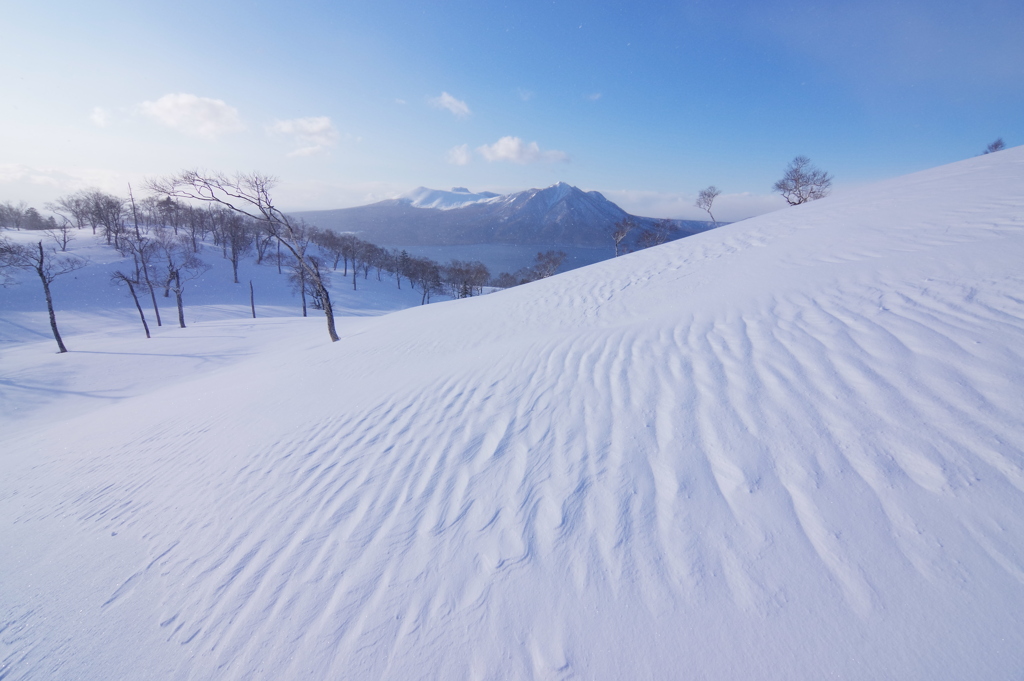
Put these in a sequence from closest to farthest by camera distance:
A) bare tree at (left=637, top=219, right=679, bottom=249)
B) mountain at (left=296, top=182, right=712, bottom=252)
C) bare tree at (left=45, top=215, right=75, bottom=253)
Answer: bare tree at (left=637, top=219, right=679, bottom=249) → bare tree at (left=45, top=215, right=75, bottom=253) → mountain at (left=296, top=182, right=712, bottom=252)

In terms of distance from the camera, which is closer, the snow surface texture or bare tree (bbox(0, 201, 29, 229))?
the snow surface texture

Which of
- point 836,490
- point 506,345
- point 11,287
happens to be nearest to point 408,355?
point 506,345

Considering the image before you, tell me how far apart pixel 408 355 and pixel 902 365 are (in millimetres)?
6186

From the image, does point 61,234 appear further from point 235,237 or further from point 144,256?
point 144,256

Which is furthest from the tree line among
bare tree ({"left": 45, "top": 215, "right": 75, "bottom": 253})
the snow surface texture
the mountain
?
the mountain

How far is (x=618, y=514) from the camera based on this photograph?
7.70ft

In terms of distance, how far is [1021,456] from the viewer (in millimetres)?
2020

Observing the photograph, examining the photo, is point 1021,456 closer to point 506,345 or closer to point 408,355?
point 506,345

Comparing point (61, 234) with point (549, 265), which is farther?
point (61, 234)

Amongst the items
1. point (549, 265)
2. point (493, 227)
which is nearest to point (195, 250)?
point (549, 265)

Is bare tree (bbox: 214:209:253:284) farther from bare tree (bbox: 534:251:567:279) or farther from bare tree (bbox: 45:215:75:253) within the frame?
bare tree (bbox: 534:251:567:279)

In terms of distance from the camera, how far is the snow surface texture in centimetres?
170

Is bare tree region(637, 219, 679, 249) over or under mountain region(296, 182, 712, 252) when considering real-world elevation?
under

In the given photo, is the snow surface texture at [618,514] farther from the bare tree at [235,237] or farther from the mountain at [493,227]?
the mountain at [493,227]
